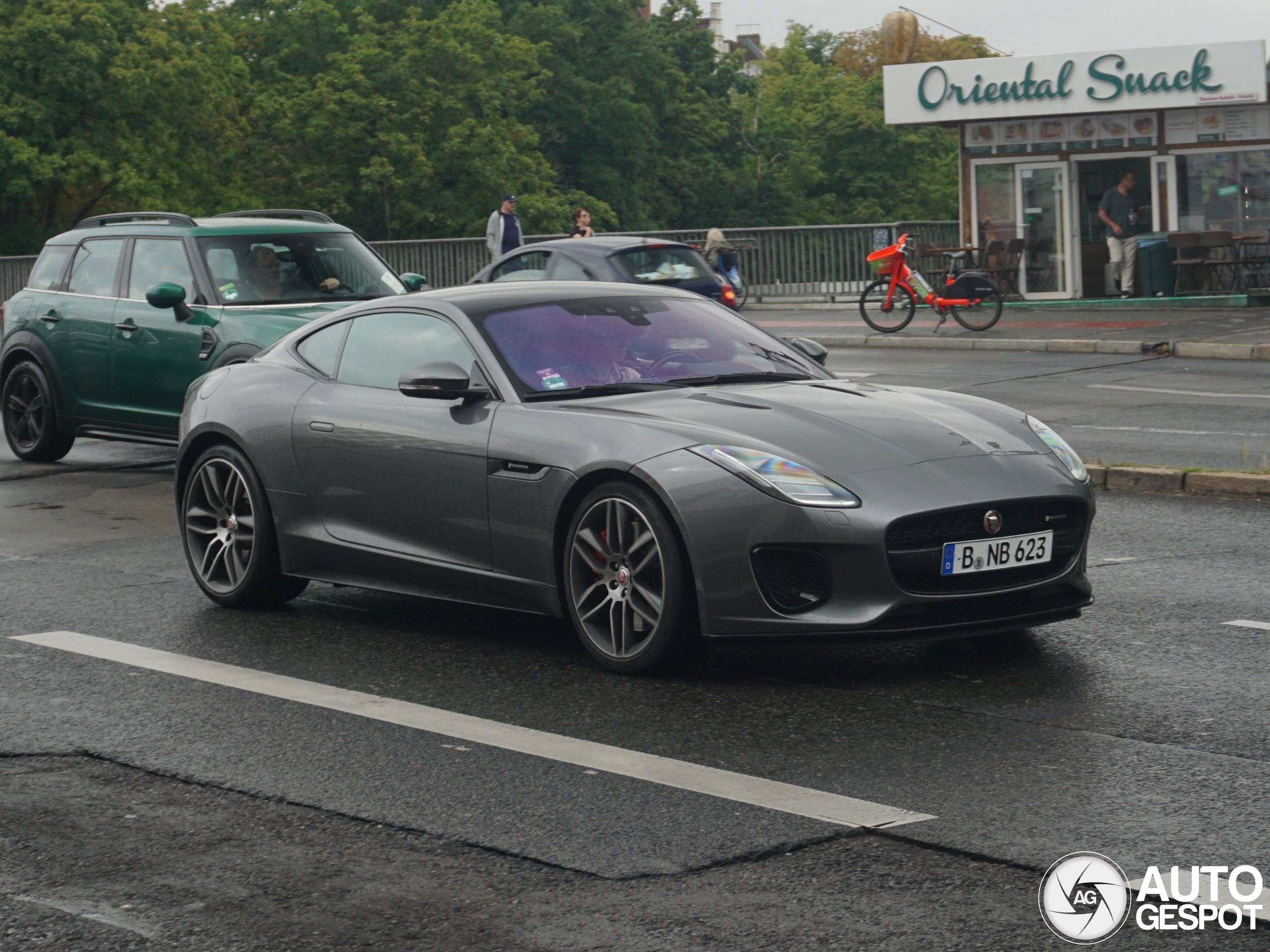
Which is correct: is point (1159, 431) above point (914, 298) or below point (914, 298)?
below

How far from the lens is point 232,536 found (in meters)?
8.08

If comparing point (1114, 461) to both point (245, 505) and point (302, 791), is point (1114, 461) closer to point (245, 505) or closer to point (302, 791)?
point (245, 505)

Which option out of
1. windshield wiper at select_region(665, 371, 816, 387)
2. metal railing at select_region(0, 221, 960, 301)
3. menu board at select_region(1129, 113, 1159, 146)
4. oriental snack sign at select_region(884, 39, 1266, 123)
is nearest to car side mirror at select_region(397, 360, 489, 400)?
windshield wiper at select_region(665, 371, 816, 387)

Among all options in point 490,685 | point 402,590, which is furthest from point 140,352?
point 490,685

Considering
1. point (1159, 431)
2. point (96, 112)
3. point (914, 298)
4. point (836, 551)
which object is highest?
point (96, 112)

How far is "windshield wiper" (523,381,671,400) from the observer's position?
699 cm

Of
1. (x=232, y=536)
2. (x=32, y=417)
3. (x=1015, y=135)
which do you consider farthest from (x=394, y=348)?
(x=1015, y=135)

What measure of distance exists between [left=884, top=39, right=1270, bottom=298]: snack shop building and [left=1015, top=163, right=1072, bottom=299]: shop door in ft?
0.06

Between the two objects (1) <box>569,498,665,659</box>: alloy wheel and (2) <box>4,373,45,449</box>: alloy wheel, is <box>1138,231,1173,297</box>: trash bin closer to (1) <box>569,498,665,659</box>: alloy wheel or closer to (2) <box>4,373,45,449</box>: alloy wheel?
(2) <box>4,373,45,449</box>: alloy wheel

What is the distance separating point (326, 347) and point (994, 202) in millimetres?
24451

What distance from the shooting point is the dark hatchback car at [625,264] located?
19.8 meters

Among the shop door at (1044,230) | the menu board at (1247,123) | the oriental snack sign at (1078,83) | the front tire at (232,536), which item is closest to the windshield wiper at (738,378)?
the front tire at (232,536)

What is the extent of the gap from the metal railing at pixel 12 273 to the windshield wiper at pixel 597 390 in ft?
104

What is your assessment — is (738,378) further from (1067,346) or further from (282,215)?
(1067,346)
